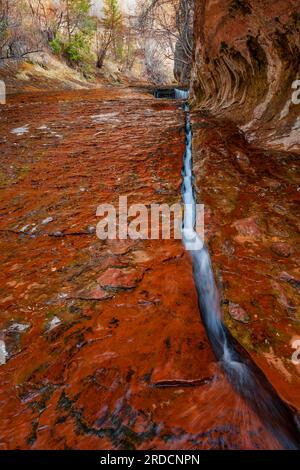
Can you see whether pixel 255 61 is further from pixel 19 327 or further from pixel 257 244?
pixel 19 327

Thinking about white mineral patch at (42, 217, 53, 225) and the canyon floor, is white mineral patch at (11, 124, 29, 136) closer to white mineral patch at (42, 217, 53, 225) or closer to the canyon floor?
the canyon floor

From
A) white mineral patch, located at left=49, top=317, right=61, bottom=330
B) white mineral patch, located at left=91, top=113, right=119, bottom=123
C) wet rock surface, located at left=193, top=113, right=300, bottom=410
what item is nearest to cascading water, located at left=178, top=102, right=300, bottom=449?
wet rock surface, located at left=193, top=113, right=300, bottom=410

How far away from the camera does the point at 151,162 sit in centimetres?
301

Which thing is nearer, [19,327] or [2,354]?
[2,354]

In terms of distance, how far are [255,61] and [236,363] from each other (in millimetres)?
3516

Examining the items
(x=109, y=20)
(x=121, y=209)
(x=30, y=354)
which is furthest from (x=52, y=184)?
(x=109, y=20)

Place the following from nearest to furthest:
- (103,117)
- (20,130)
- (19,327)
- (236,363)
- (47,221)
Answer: (236,363) → (19,327) → (47,221) → (20,130) → (103,117)

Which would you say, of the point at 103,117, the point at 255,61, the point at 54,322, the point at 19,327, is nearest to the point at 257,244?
the point at 54,322

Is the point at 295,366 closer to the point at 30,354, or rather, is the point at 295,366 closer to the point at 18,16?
the point at 30,354

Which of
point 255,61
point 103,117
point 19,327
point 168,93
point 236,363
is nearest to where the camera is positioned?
point 236,363

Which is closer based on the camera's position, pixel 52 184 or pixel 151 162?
pixel 52 184

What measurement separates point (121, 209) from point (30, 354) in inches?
47.7

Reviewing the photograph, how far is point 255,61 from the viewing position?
366 centimetres

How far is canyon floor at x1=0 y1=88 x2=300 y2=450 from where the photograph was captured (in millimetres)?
1119
